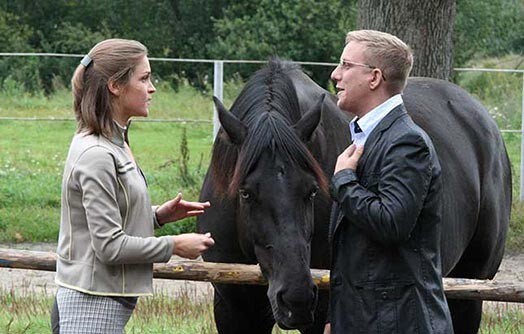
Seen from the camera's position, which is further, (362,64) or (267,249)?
(267,249)

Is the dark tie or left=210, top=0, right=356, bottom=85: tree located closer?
the dark tie

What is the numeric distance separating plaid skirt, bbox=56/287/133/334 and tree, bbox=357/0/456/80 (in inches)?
234

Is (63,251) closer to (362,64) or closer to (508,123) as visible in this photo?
(362,64)

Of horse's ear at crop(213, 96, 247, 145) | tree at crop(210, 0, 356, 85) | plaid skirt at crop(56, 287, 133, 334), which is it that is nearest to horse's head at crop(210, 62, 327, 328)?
horse's ear at crop(213, 96, 247, 145)

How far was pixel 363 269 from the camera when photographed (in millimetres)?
3645

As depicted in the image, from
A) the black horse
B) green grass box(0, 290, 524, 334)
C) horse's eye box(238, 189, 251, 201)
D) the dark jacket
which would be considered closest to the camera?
the dark jacket

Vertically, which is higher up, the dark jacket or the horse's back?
the dark jacket

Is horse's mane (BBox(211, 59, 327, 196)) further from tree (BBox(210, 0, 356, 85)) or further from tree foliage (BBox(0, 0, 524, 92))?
tree (BBox(210, 0, 356, 85))

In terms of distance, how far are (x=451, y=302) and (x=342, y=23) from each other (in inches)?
842

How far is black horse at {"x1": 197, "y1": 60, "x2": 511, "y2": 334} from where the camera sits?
14.3 feet

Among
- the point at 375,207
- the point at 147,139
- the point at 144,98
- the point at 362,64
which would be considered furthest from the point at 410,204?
the point at 147,139

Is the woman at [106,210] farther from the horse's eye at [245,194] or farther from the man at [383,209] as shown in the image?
the horse's eye at [245,194]

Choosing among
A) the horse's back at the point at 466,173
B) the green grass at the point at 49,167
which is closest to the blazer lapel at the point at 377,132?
the horse's back at the point at 466,173

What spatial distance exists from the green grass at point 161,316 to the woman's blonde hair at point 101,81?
9.52 feet
